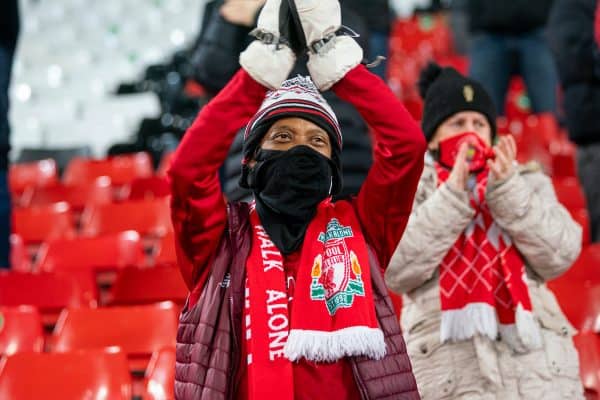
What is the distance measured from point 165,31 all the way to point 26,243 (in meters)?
6.63

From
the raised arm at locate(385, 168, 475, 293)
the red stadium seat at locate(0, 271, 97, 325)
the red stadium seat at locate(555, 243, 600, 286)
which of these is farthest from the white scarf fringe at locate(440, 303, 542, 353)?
the red stadium seat at locate(0, 271, 97, 325)

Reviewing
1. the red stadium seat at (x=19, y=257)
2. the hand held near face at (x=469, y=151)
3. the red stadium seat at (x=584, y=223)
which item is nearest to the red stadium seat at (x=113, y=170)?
the red stadium seat at (x=19, y=257)

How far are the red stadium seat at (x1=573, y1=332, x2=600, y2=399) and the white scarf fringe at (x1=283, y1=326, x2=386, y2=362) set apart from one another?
1159 millimetres

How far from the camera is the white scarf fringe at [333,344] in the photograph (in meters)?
2.00

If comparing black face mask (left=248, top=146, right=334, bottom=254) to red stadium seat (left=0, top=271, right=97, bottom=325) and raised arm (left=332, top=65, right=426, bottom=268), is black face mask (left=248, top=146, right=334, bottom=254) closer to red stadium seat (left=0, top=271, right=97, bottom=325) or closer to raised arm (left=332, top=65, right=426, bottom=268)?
raised arm (left=332, top=65, right=426, bottom=268)

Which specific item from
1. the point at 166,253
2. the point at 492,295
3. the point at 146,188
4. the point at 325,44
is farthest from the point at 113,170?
the point at 325,44

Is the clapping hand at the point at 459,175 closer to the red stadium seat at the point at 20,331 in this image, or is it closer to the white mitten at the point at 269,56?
the white mitten at the point at 269,56

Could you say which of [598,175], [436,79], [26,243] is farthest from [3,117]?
[598,175]

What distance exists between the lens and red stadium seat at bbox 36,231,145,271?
4418 millimetres

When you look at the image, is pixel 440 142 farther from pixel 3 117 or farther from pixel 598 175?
pixel 3 117

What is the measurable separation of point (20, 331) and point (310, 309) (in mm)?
1752

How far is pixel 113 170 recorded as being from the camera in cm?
705

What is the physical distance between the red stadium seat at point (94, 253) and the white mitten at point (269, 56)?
2489mm

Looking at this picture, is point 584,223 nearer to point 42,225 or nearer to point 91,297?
point 91,297
